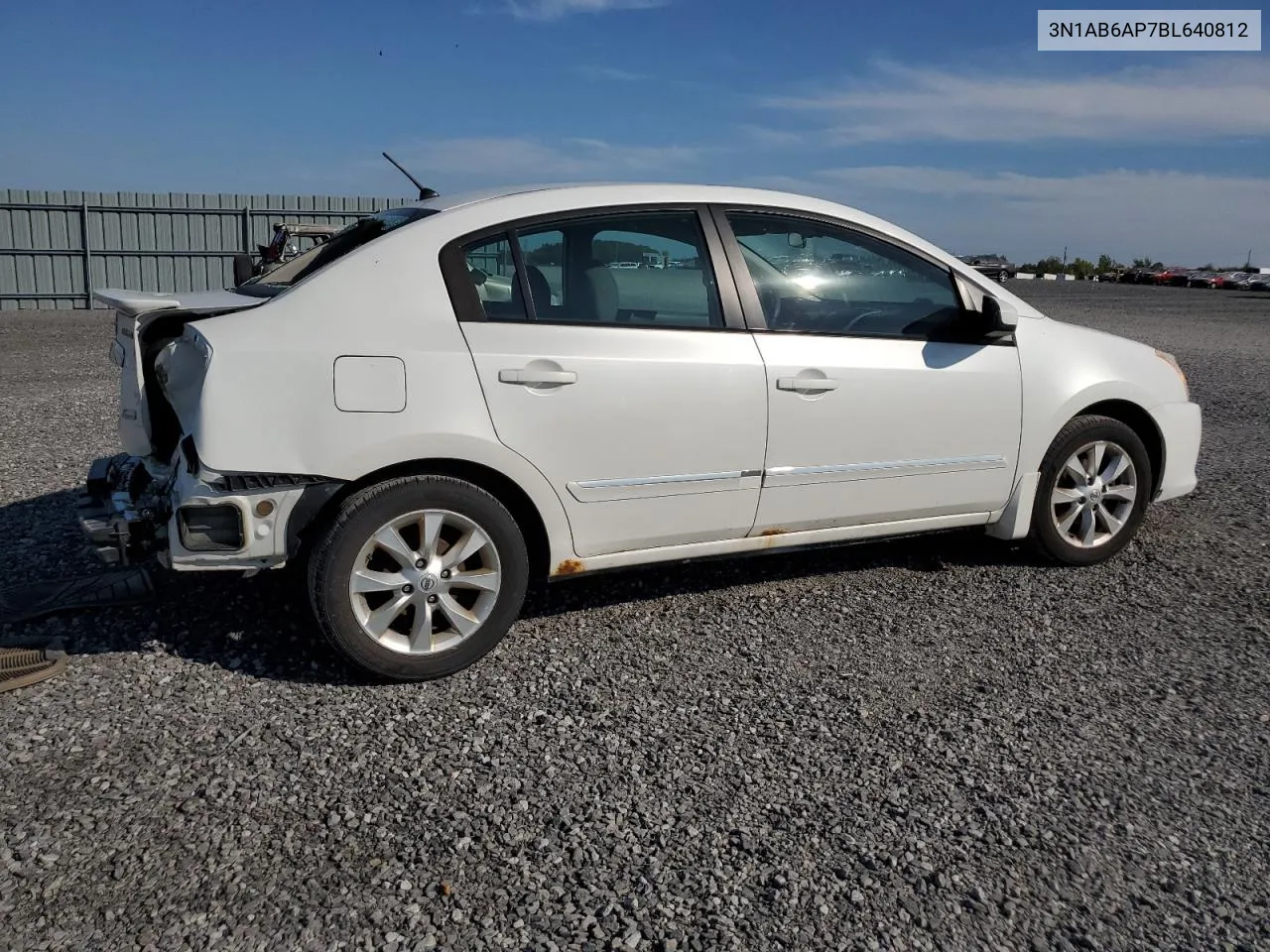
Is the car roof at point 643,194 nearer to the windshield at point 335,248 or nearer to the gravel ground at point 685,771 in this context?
the windshield at point 335,248

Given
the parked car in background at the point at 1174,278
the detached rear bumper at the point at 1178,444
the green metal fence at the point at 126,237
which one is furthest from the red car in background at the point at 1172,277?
the detached rear bumper at the point at 1178,444

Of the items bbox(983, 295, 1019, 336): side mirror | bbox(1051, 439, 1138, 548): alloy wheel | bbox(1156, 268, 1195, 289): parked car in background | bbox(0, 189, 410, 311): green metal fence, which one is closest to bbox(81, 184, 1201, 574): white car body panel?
bbox(983, 295, 1019, 336): side mirror

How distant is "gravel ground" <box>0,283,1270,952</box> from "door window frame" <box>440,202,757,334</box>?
1.25m

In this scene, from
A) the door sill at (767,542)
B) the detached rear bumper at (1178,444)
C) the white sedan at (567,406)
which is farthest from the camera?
the detached rear bumper at (1178,444)

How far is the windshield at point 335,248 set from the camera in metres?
4.28

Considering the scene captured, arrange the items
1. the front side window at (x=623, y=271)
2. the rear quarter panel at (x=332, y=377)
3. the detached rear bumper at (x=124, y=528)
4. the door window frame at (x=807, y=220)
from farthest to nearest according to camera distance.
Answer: the door window frame at (x=807, y=220)
the front side window at (x=623, y=271)
the detached rear bumper at (x=124, y=528)
the rear quarter panel at (x=332, y=377)

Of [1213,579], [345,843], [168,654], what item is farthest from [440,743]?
[1213,579]

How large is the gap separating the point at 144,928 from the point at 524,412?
2064 mm

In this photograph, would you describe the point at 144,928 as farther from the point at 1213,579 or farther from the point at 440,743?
the point at 1213,579

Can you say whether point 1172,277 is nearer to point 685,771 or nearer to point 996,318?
point 996,318

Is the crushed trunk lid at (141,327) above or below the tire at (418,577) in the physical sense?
above

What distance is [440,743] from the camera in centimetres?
359

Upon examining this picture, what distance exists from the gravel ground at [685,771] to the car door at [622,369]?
1.86 feet

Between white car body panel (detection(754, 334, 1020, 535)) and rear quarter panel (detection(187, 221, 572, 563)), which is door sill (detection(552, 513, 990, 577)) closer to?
white car body panel (detection(754, 334, 1020, 535))
